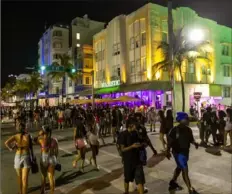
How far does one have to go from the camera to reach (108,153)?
10992 millimetres

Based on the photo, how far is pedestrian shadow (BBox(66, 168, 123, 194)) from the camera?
6.59 meters

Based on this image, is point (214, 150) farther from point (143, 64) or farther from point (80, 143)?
point (143, 64)

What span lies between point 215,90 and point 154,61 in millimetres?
8439

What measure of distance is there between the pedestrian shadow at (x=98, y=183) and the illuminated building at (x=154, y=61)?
1881 cm

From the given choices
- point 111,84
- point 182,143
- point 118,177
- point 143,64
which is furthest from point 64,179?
point 111,84

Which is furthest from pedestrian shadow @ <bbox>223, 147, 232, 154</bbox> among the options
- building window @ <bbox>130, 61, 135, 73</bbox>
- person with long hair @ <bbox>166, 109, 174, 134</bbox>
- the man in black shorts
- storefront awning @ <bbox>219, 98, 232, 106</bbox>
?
storefront awning @ <bbox>219, 98, 232, 106</bbox>

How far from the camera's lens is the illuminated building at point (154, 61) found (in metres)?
28.4

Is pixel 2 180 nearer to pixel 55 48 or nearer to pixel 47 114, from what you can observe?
pixel 47 114

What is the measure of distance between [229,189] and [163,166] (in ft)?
7.77

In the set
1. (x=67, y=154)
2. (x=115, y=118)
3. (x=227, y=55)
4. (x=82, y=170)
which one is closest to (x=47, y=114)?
(x=115, y=118)

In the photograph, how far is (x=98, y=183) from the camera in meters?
7.04

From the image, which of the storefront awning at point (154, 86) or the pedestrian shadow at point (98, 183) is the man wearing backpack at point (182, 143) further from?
the storefront awning at point (154, 86)

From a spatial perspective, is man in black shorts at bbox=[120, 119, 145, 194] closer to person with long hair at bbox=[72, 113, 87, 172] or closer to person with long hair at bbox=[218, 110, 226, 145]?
person with long hair at bbox=[72, 113, 87, 172]

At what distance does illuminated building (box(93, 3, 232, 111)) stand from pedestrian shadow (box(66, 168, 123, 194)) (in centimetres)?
1881
